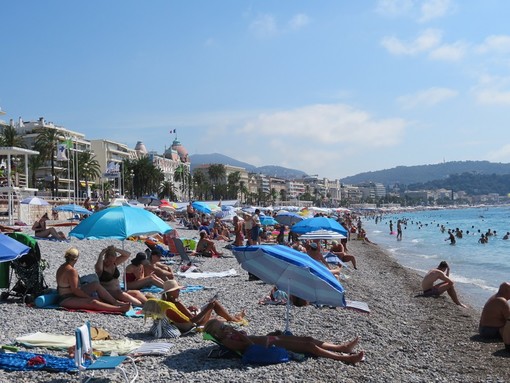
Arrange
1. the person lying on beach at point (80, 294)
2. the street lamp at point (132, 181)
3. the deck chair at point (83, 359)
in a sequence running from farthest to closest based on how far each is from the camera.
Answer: the street lamp at point (132, 181), the person lying on beach at point (80, 294), the deck chair at point (83, 359)

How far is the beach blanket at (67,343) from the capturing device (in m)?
6.17

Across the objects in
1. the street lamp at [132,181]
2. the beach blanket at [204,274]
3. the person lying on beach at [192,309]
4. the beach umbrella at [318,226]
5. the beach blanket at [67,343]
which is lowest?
the beach blanket at [204,274]

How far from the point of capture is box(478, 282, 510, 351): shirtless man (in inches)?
342

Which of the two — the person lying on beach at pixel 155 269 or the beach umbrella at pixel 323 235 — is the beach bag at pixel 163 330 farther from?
the beach umbrella at pixel 323 235

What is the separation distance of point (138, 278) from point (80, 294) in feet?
6.50

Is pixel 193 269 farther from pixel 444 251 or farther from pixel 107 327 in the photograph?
pixel 444 251

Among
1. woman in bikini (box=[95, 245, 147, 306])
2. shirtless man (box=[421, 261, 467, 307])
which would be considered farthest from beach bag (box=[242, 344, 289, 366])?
shirtless man (box=[421, 261, 467, 307])

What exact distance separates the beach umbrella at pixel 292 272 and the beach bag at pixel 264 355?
70 cm

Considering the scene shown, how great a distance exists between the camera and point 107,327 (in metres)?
7.51

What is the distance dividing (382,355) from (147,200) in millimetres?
31441

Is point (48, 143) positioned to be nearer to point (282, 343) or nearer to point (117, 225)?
point (117, 225)

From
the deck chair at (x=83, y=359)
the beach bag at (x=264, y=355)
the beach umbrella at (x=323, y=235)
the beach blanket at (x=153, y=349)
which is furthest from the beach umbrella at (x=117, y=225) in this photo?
the beach umbrella at (x=323, y=235)

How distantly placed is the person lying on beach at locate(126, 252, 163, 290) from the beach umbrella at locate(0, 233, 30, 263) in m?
3.26

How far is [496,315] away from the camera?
885 cm
